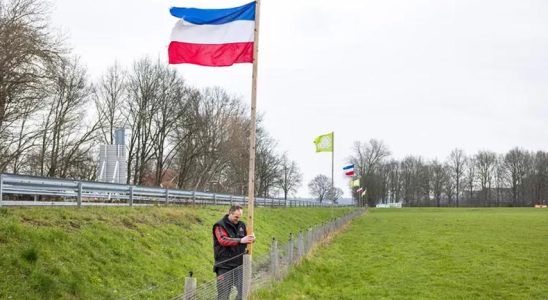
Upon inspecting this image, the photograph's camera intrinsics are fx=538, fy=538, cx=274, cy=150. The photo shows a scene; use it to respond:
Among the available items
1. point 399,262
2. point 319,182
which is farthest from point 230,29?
point 319,182

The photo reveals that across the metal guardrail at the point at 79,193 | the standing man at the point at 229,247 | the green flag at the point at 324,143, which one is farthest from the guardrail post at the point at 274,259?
the green flag at the point at 324,143

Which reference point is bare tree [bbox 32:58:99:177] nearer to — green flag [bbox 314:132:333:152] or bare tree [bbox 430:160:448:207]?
green flag [bbox 314:132:333:152]

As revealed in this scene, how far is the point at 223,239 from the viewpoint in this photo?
27.6 ft

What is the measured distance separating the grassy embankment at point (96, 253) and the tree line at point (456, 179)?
103 metres

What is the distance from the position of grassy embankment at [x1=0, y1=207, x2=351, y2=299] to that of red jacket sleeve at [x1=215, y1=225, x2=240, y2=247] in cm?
143

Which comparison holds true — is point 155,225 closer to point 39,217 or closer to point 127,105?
point 39,217

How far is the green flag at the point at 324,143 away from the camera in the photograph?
1310 inches

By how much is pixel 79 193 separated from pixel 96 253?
15.2 feet

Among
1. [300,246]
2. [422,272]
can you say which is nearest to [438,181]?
[422,272]

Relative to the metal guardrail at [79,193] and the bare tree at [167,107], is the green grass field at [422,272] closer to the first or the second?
the metal guardrail at [79,193]

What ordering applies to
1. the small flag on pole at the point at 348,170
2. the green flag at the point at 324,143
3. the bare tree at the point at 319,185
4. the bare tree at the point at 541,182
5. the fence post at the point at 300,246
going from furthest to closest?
the bare tree at the point at 319,185 < the bare tree at the point at 541,182 < the small flag on pole at the point at 348,170 < the green flag at the point at 324,143 < the fence post at the point at 300,246

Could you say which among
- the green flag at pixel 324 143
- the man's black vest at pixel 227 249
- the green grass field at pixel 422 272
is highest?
the green flag at pixel 324 143

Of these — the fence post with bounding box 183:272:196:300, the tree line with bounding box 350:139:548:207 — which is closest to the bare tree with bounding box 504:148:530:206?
the tree line with bounding box 350:139:548:207

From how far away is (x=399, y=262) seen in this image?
64.3 feet
